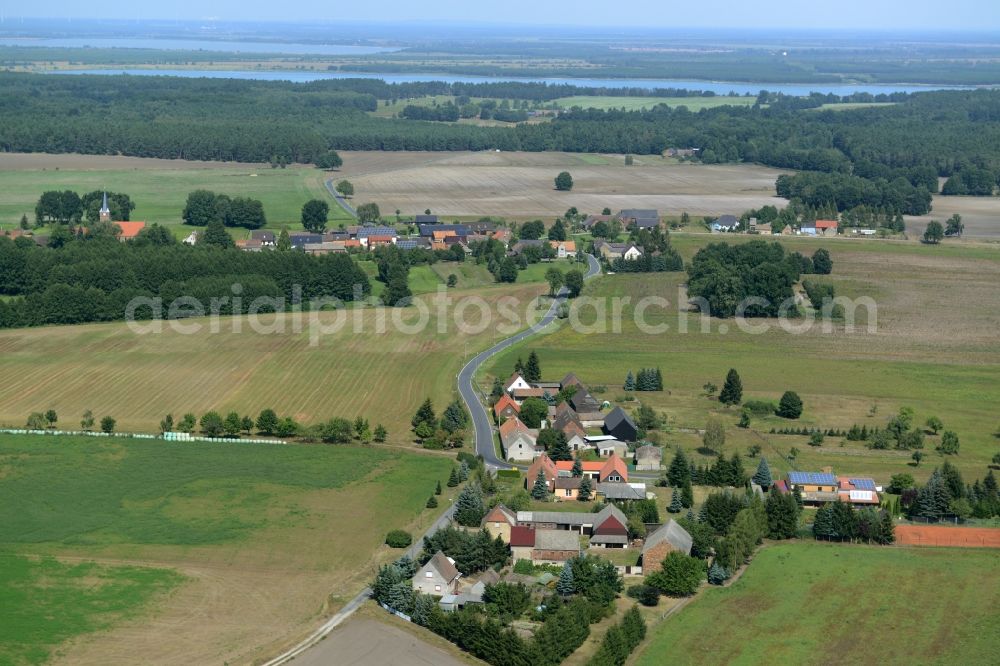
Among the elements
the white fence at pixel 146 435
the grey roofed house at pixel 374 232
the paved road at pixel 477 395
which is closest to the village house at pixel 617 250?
the paved road at pixel 477 395

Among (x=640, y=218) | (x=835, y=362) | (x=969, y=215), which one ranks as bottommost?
(x=969, y=215)

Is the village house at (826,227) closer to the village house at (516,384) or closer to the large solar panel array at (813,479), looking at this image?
the village house at (516,384)

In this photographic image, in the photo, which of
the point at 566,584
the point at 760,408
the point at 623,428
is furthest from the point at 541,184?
the point at 566,584

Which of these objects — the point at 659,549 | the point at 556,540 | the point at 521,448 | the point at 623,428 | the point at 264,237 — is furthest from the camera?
the point at 264,237

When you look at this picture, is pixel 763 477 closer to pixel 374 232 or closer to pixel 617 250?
pixel 617 250

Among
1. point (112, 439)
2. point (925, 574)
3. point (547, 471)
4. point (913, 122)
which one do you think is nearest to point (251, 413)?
point (112, 439)

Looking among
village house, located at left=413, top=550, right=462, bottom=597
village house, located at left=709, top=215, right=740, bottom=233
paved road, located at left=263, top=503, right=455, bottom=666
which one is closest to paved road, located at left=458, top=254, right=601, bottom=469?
village house, located at left=413, top=550, right=462, bottom=597

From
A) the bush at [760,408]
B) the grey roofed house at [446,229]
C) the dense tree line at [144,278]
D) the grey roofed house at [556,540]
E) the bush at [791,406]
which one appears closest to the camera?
the grey roofed house at [556,540]

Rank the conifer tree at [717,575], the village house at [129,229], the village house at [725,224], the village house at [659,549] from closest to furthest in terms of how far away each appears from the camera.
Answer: the conifer tree at [717,575] → the village house at [659,549] → the village house at [129,229] → the village house at [725,224]
